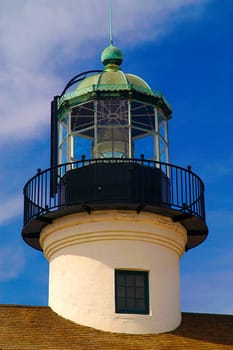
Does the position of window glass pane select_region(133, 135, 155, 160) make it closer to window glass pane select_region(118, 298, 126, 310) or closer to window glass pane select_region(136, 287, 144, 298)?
window glass pane select_region(136, 287, 144, 298)

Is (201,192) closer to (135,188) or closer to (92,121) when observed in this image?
(135,188)

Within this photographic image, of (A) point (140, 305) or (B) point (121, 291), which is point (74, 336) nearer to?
(B) point (121, 291)

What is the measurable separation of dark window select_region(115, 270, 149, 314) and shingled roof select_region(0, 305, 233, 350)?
716 millimetres

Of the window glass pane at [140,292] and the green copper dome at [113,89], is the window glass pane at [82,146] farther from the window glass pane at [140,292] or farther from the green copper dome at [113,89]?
the window glass pane at [140,292]

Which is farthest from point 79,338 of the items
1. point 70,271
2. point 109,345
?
point 70,271

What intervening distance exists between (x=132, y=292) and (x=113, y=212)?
1.90 meters

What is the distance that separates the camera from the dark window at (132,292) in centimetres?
1909

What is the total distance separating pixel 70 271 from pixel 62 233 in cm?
100

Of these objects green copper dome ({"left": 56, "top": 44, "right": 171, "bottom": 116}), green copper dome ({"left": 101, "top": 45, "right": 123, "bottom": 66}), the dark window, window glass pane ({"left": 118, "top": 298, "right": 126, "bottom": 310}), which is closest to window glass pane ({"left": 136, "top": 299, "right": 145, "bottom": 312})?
the dark window

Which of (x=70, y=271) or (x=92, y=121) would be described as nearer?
(x=70, y=271)

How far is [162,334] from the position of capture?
18984 millimetres

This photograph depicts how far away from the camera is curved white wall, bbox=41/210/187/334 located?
62.1ft

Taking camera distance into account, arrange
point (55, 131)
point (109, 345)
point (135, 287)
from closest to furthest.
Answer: point (109, 345)
point (135, 287)
point (55, 131)

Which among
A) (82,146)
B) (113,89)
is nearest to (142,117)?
(113,89)
